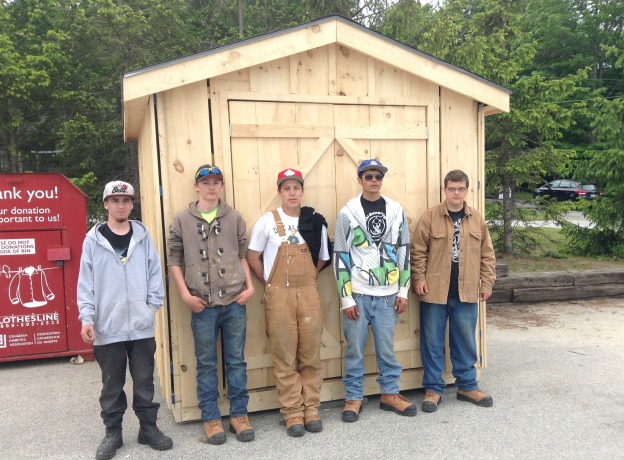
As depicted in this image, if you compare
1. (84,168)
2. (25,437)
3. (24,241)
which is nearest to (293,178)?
(25,437)

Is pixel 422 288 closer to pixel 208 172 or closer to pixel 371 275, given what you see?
pixel 371 275

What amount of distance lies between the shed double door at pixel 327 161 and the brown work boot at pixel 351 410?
0.97 feet

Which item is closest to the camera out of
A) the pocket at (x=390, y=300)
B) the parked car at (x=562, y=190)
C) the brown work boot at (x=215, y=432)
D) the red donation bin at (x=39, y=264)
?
the brown work boot at (x=215, y=432)

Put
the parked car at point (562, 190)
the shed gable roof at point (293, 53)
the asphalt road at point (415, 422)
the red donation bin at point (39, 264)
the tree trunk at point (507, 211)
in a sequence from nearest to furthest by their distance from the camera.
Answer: the asphalt road at point (415, 422) < the shed gable roof at point (293, 53) < the red donation bin at point (39, 264) < the tree trunk at point (507, 211) < the parked car at point (562, 190)

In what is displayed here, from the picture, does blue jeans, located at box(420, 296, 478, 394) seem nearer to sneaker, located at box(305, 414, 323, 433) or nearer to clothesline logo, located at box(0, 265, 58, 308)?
sneaker, located at box(305, 414, 323, 433)

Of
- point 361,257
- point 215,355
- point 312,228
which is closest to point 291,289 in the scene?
point 312,228

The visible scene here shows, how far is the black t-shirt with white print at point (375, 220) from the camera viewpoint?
4.09m

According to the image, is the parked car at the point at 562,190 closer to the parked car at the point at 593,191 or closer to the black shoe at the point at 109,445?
the parked car at the point at 593,191

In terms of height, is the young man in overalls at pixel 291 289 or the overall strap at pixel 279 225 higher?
the overall strap at pixel 279 225

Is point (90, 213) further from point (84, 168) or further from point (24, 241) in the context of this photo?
point (24, 241)

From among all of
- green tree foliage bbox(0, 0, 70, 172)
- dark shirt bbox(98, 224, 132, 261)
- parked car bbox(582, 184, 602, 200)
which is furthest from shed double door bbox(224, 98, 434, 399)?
green tree foliage bbox(0, 0, 70, 172)

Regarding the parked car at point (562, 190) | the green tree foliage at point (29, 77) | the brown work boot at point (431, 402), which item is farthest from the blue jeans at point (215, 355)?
the parked car at point (562, 190)

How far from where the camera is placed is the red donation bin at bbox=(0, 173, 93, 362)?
17.7 ft

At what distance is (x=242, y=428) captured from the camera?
3803mm
